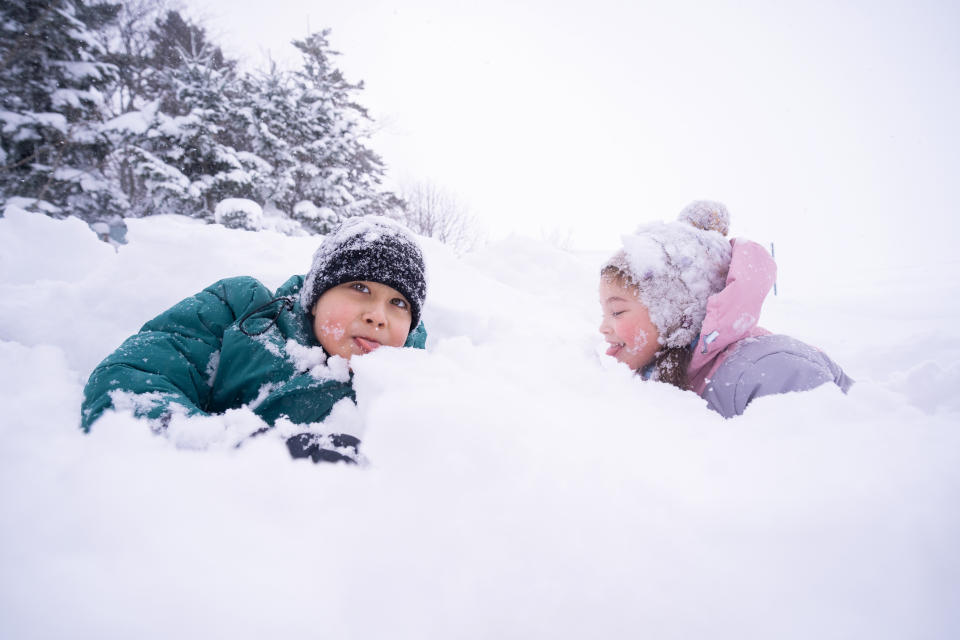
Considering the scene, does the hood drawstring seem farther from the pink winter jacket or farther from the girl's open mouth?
the pink winter jacket

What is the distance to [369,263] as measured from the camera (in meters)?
1.53

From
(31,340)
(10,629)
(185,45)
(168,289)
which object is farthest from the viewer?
(185,45)

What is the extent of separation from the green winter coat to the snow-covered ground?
1.38 feet

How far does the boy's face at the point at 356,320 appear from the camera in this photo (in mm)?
1376

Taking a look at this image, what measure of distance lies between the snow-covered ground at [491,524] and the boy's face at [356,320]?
2.05ft

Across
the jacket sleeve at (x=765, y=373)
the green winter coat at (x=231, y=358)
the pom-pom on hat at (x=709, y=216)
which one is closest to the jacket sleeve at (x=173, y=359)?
the green winter coat at (x=231, y=358)

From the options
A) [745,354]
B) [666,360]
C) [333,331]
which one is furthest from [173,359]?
[745,354]

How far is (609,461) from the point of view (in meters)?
0.56

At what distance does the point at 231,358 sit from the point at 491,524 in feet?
4.28

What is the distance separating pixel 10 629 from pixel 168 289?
1959 mm

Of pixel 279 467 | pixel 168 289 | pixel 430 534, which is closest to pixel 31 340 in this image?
pixel 168 289

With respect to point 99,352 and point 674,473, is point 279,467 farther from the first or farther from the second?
point 99,352

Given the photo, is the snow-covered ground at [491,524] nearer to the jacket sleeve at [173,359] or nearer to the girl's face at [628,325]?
the jacket sleeve at [173,359]

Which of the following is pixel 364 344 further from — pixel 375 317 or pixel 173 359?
pixel 173 359
